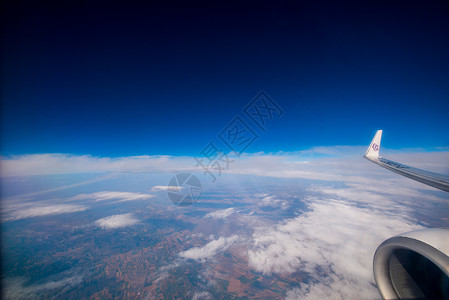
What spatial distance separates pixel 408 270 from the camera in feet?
7.55

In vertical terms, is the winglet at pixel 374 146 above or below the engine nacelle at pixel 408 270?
above

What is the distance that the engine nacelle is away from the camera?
193cm

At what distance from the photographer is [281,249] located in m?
22.0

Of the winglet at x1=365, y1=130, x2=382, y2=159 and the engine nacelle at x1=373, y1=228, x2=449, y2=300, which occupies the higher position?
the winglet at x1=365, y1=130, x2=382, y2=159

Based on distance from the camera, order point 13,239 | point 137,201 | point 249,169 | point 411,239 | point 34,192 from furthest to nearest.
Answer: point 249,169 → point 34,192 → point 137,201 → point 13,239 → point 411,239

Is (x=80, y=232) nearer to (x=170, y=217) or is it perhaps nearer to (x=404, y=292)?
(x=170, y=217)

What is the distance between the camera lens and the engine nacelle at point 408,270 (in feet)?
6.33

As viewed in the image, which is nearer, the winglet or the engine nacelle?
the engine nacelle

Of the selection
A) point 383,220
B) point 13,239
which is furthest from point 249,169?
point 13,239

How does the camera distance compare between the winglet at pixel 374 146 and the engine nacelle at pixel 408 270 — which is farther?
the winglet at pixel 374 146

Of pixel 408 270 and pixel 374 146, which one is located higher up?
pixel 374 146

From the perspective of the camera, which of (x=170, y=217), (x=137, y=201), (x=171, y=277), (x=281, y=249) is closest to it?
(x=171, y=277)

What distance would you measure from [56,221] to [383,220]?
8292cm

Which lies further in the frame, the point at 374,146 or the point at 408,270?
the point at 374,146
